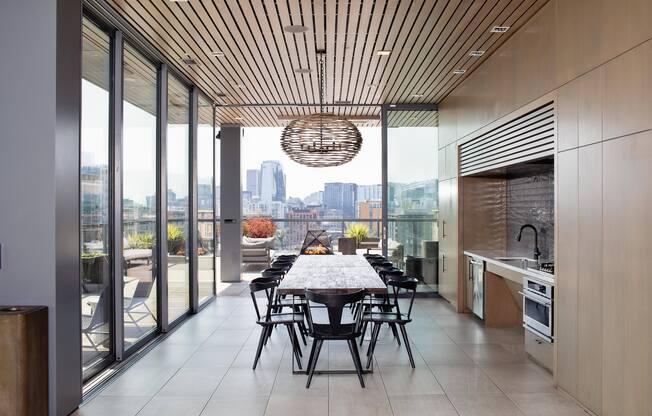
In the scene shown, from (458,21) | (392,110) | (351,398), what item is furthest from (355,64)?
(351,398)

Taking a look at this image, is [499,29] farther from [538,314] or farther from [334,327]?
[334,327]

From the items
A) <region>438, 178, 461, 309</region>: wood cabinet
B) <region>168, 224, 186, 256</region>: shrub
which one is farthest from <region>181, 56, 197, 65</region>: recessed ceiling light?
<region>438, 178, 461, 309</region>: wood cabinet

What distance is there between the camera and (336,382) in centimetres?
431

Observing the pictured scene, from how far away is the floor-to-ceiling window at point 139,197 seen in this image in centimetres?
493

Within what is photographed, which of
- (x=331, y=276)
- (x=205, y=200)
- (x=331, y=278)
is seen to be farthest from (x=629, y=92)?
(x=205, y=200)

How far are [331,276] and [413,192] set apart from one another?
11.1 feet

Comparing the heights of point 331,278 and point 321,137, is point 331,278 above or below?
below

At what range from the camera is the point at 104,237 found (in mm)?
4461

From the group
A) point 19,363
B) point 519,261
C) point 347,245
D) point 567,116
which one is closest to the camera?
point 19,363

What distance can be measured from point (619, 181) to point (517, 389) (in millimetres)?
1801

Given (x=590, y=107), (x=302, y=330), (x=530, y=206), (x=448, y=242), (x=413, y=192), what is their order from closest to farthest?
(x=590, y=107), (x=302, y=330), (x=530, y=206), (x=448, y=242), (x=413, y=192)

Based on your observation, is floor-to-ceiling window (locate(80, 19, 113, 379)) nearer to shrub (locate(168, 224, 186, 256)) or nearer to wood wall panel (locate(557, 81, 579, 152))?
shrub (locate(168, 224, 186, 256))

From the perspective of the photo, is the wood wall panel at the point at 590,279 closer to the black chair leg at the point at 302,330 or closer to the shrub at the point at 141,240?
the black chair leg at the point at 302,330

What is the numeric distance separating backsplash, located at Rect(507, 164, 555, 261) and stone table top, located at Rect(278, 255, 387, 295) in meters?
1.89
